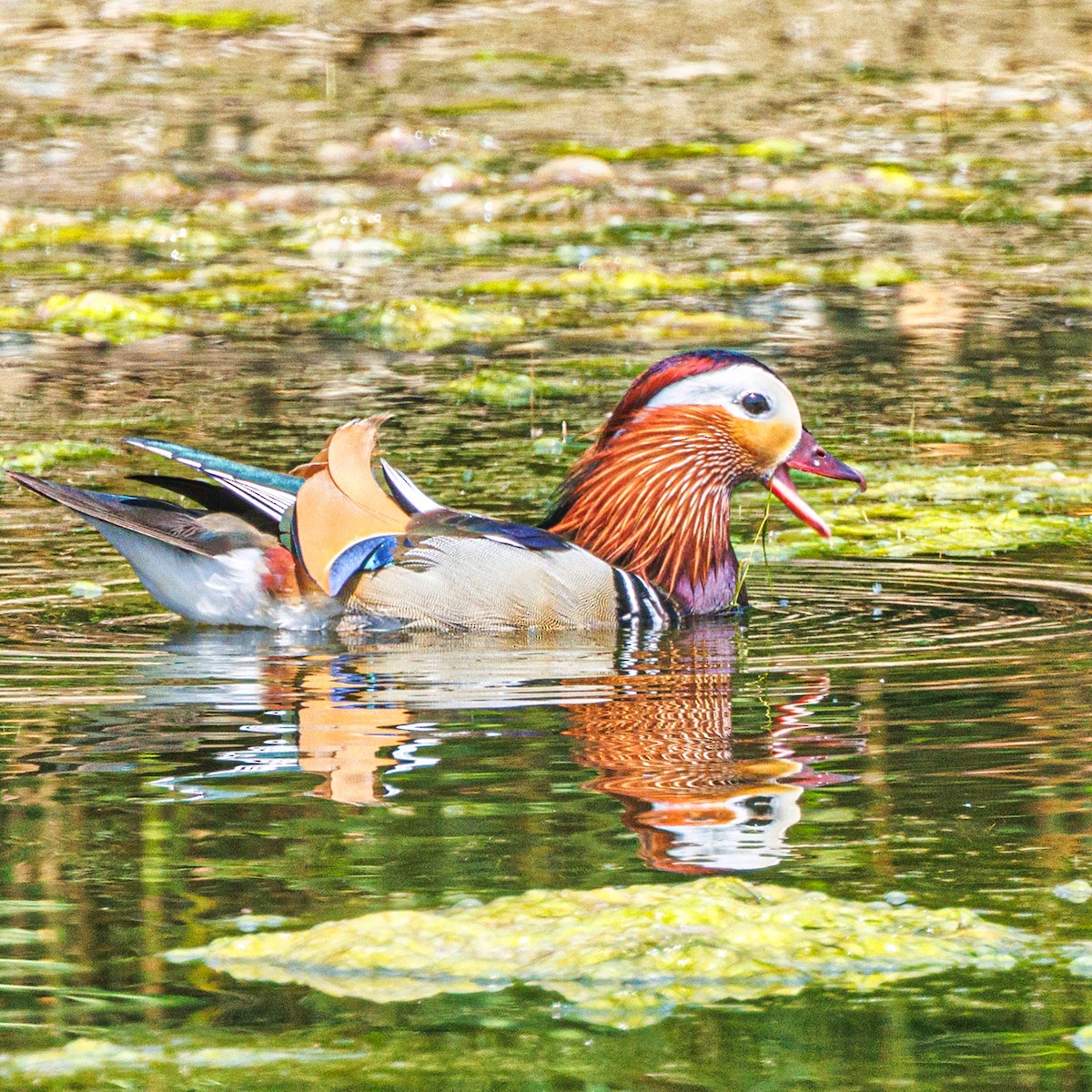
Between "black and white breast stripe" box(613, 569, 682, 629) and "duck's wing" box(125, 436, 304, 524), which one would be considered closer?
"duck's wing" box(125, 436, 304, 524)

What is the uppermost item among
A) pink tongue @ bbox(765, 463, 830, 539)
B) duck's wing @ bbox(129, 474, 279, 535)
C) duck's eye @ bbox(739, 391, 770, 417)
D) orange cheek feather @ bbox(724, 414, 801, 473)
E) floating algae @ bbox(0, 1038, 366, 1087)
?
duck's eye @ bbox(739, 391, 770, 417)

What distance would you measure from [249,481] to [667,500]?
4.78ft

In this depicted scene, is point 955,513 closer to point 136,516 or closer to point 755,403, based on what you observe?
point 755,403

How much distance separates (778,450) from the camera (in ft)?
26.7

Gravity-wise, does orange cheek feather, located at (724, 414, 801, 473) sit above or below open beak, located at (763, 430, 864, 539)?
above

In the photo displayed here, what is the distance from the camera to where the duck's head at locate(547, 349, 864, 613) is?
809 centimetres

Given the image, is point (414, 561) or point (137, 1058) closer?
point (137, 1058)

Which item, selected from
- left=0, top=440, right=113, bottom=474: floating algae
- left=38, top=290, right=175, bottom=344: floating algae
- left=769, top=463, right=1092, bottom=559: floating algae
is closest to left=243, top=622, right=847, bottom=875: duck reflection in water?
left=769, top=463, right=1092, bottom=559: floating algae

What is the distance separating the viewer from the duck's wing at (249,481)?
7.47m

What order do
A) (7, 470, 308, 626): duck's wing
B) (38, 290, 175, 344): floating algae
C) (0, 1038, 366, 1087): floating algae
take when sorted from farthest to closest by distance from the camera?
(38, 290, 175, 344): floating algae, (7, 470, 308, 626): duck's wing, (0, 1038, 366, 1087): floating algae

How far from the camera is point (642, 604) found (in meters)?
7.80

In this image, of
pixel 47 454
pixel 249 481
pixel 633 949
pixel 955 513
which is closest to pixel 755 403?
pixel 955 513

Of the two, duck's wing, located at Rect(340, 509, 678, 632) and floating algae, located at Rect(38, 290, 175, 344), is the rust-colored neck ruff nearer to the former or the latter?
duck's wing, located at Rect(340, 509, 678, 632)

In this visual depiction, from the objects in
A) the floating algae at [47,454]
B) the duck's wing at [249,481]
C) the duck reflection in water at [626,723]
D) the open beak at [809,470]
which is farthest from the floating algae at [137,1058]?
the floating algae at [47,454]
